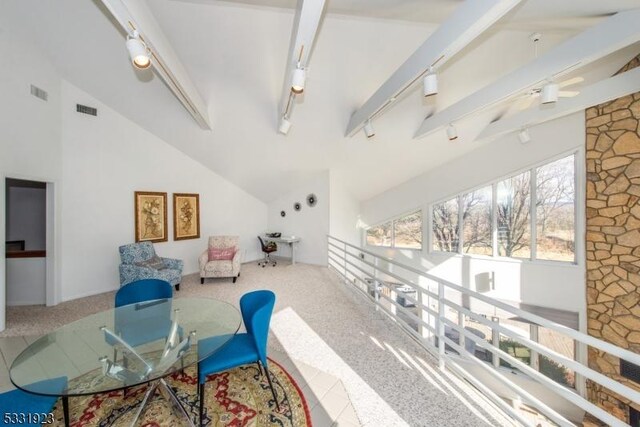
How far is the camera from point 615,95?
353cm

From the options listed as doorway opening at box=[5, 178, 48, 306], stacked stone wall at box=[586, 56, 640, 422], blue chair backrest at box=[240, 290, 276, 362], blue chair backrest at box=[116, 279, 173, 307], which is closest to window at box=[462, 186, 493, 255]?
stacked stone wall at box=[586, 56, 640, 422]

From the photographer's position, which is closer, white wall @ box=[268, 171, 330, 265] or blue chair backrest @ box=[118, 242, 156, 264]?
blue chair backrest @ box=[118, 242, 156, 264]

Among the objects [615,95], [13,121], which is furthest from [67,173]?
[615,95]

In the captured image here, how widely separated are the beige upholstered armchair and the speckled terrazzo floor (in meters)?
0.37

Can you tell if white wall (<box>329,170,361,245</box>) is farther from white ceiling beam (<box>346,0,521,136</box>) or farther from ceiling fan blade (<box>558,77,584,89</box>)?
ceiling fan blade (<box>558,77,584,89</box>)

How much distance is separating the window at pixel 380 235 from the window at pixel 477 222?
1941 mm

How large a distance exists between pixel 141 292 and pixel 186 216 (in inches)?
128

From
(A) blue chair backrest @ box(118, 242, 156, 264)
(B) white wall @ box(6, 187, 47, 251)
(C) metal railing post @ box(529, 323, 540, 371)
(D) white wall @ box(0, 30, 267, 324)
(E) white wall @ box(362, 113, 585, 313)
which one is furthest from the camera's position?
(B) white wall @ box(6, 187, 47, 251)

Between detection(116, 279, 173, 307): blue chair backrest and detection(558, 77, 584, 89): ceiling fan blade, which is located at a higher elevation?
detection(558, 77, 584, 89): ceiling fan blade

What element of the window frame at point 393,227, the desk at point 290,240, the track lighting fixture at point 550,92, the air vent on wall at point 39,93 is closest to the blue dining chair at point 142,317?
the air vent on wall at point 39,93

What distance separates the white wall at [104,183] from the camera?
4.16 meters

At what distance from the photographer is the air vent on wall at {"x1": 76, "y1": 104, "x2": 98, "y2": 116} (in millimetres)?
4213

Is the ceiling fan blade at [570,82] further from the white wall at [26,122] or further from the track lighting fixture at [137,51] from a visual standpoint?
the white wall at [26,122]

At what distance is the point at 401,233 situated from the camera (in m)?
7.01
